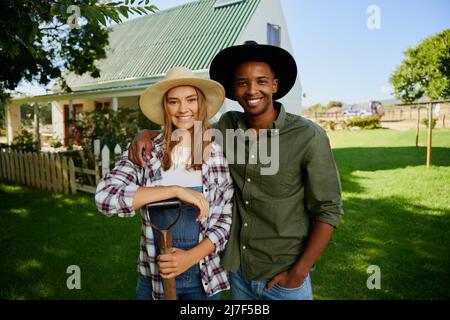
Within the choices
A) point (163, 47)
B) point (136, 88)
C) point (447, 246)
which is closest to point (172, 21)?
point (163, 47)

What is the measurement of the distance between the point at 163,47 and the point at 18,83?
27.6ft

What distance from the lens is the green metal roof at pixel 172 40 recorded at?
13.7m

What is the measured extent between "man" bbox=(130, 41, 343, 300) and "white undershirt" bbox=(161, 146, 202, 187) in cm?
20

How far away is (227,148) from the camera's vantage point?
7.17 ft

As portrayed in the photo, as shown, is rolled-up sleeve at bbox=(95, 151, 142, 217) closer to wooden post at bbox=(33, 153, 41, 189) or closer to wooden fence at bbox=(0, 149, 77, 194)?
wooden fence at bbox=(0, 149, 77, 194)

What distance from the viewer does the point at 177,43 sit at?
1538cm


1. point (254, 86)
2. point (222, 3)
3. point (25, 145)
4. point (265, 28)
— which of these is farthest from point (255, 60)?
point (222, 3)

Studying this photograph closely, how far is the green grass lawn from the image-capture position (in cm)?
389

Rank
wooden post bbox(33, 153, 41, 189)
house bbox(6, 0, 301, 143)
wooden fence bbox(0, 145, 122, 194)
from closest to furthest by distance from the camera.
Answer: wooden fence bbox(0, 145, 122, 194) → wooden post bbox(33, 153, 41, 189) → house bbox(6, 0, 301, 143)

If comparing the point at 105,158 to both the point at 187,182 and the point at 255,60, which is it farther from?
the point at 255,60

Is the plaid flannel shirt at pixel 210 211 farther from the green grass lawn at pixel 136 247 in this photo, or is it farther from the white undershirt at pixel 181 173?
the green grass lawn at pixel 136 247

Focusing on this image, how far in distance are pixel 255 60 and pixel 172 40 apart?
1486 cm

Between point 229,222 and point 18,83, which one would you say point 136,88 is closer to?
point 18,83

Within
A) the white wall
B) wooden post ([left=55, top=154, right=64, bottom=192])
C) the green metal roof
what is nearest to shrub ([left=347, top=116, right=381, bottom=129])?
the white wall
